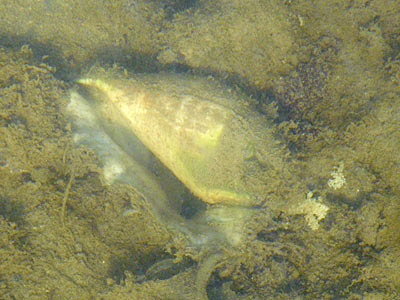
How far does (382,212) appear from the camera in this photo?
2.82 m

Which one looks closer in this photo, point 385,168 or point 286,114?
point 385,168

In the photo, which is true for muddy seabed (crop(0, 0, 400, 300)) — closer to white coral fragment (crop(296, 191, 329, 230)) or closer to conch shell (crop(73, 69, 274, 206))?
white coral fragment (crop(296, 191, 329, 230))

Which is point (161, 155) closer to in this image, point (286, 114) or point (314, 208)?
point (286, 114)

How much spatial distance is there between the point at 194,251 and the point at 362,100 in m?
2.05

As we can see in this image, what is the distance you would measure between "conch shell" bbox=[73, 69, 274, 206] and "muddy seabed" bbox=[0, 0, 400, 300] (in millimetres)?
268

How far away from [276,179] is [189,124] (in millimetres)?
911

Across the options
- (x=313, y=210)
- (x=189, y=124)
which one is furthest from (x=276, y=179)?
(x=189, y=124)

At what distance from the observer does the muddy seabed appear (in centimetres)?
272

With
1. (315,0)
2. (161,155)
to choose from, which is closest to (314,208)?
(161,155)

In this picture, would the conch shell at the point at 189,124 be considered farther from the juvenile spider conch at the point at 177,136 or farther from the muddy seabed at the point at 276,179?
the muddy seabed at the point at 276,179

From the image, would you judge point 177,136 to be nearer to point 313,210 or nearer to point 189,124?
point 189,124

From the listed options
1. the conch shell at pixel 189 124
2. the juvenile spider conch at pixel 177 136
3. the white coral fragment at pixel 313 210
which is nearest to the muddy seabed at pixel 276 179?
the white coral fragment at pixel 313 210

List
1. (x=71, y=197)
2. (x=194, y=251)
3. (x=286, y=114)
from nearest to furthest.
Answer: (x=194, y=251) < (x=71, y=197) < (x=286, y=114)

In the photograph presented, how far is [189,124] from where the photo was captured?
2910 millimetres
